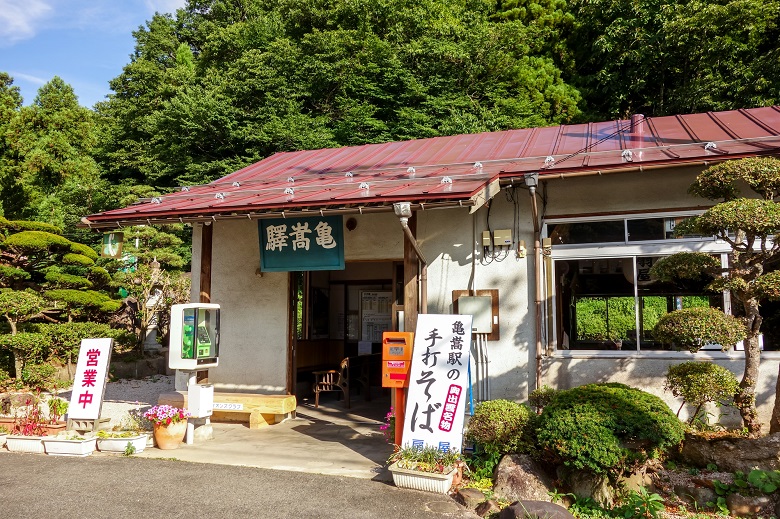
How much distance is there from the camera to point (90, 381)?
8.12 metres

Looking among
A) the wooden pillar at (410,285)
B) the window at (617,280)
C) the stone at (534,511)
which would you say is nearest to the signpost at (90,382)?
the wooden pillar at (410,285)

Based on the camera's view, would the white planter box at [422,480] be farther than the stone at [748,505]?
Yes

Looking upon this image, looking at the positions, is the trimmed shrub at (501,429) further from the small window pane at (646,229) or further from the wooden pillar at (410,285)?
the small window pane at (646,229)

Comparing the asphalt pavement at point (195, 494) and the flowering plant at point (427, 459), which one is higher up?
the flowering plant at point (427, 459)

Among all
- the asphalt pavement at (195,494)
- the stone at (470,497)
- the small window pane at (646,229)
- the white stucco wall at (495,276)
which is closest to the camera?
the asphalt pavement at (195,494)

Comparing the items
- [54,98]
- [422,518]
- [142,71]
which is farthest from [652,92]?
[54,98]

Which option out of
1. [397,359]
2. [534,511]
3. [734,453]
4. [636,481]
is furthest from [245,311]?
[734,453]

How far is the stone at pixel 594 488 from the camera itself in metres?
5.35

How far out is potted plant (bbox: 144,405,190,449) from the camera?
7.54 m

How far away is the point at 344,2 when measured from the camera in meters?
23.8

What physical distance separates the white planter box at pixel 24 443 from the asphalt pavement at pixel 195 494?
0.69m

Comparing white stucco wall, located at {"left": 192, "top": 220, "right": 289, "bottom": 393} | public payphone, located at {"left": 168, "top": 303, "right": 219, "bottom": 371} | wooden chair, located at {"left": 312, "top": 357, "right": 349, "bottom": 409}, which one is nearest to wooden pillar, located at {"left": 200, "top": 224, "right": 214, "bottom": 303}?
white stucco wall, located at {"left": 192, "top": 220, "right": 289, "bottom": 393}

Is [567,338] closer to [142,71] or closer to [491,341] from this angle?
[491,341]

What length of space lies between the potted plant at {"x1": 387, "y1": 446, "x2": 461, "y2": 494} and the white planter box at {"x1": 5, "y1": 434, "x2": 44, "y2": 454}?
4892 millimetres
